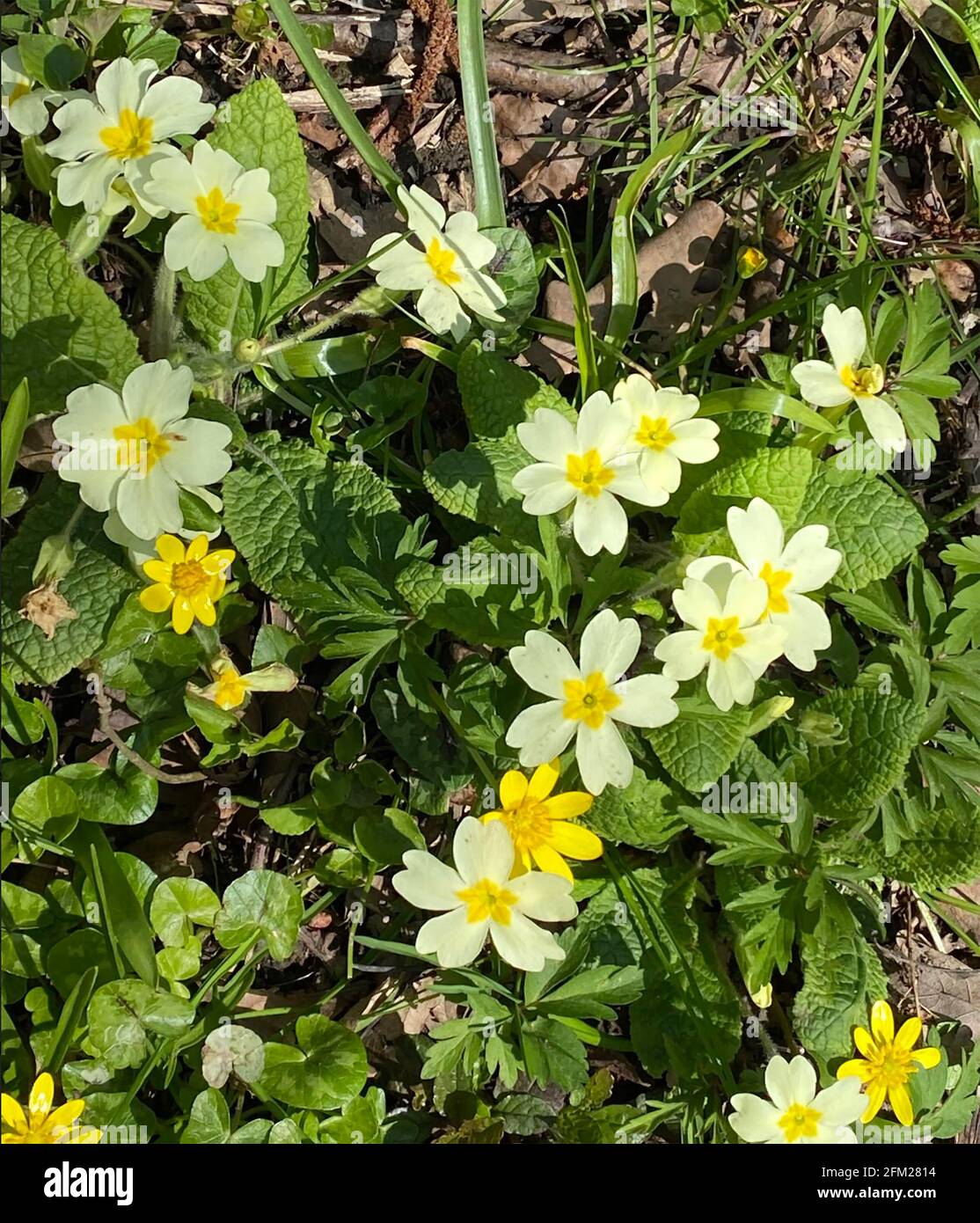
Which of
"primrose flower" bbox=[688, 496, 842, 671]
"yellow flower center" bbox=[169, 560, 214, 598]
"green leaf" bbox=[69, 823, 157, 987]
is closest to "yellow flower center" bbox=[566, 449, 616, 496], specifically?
"primrose flower" bbox=[688, 496, 842, 671]

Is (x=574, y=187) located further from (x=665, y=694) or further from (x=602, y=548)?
(x=665, y=694)

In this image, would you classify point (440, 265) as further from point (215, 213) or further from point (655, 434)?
point (655, 434)

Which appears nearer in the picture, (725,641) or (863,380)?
(725,641)

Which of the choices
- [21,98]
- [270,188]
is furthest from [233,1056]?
[21,98]

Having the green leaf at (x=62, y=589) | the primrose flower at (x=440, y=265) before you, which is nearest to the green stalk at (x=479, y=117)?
the primrose flower at (x=440, y=265)

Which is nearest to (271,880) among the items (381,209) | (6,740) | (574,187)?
(6,740)
